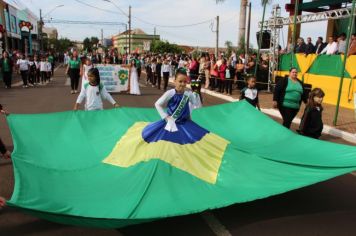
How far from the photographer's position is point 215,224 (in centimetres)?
425

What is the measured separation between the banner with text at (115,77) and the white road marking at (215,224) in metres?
14.0

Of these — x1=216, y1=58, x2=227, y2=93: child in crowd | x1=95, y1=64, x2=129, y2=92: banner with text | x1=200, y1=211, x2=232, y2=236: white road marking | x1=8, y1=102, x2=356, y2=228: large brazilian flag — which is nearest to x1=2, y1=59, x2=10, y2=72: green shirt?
x1=95, y1=64, x2=129, y2=92: banner with text

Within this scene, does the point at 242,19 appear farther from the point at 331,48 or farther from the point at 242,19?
the point at 331,48

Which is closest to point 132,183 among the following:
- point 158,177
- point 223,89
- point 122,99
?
point 158,177

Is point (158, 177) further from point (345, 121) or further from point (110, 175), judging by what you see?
point (345, 121)

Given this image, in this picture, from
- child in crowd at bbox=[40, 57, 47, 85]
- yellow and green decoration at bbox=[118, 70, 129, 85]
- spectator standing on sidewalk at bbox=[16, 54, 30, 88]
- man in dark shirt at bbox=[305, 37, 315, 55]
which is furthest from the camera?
child in crowd at bbox=[40, 57, 47, 85]

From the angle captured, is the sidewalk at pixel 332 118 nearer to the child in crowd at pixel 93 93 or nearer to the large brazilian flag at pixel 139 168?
the large brazilian flag at pixel 139 168

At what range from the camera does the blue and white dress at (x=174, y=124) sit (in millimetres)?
4963

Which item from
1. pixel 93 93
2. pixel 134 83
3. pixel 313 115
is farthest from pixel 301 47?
pixel 93 93

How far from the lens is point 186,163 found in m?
4.66

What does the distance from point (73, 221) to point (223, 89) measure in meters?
16.7

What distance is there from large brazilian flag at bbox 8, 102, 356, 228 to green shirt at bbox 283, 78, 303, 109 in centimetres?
142

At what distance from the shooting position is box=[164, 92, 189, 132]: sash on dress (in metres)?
5.01

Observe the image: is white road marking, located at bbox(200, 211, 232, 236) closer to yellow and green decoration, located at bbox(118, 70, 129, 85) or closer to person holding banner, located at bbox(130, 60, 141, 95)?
person holding banner, located at bbox(130, 60, 141, 95)
